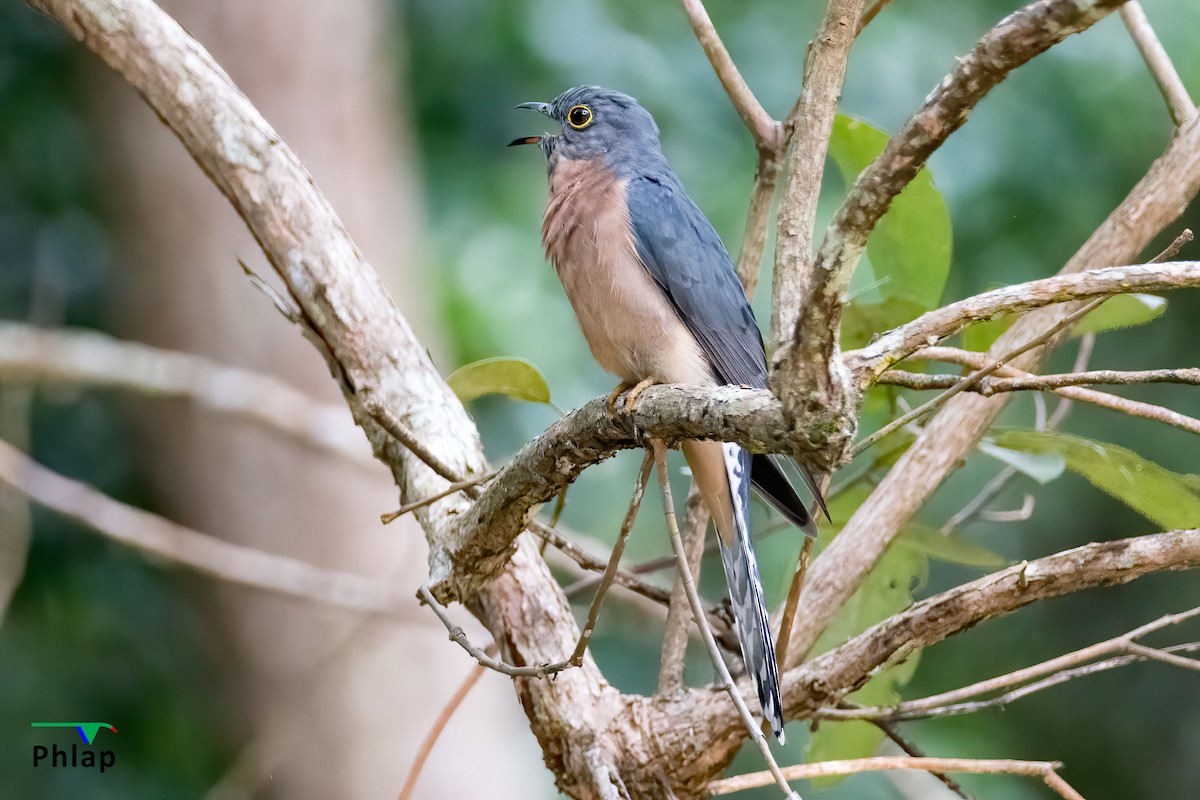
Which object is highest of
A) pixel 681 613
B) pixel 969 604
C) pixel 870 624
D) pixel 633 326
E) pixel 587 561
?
pixel 633 326

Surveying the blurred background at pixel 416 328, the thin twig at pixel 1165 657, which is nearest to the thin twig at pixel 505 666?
the thin twig at pixel 1165 657

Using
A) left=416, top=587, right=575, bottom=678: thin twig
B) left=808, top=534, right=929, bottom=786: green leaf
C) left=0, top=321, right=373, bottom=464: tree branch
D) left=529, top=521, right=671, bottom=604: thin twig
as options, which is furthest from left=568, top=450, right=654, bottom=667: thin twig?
left=0, top=321, right=373, bottom=464: tree branch

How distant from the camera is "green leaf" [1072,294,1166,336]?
2049mm

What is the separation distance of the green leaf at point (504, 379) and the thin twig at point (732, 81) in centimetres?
71

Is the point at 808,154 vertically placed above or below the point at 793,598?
above

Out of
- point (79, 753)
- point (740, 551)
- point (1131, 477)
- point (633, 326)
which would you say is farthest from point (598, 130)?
point (79, 753)

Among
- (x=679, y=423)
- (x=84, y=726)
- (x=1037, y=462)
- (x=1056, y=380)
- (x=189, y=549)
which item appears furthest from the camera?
(x=84, y=726)

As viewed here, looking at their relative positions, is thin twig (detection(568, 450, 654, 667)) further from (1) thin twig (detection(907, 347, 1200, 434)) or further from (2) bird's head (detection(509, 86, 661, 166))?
(2) bird's head (detection(509, 86, 661, 166))

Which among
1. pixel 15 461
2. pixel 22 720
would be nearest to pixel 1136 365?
pixel 15 461

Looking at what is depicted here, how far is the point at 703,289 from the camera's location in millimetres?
2541

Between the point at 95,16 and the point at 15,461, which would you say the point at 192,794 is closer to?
the point at 15,461

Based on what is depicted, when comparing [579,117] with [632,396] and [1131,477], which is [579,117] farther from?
[1131,477]

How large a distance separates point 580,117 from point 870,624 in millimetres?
1551

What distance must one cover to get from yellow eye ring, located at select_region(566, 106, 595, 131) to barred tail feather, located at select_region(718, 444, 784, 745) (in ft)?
3.76
